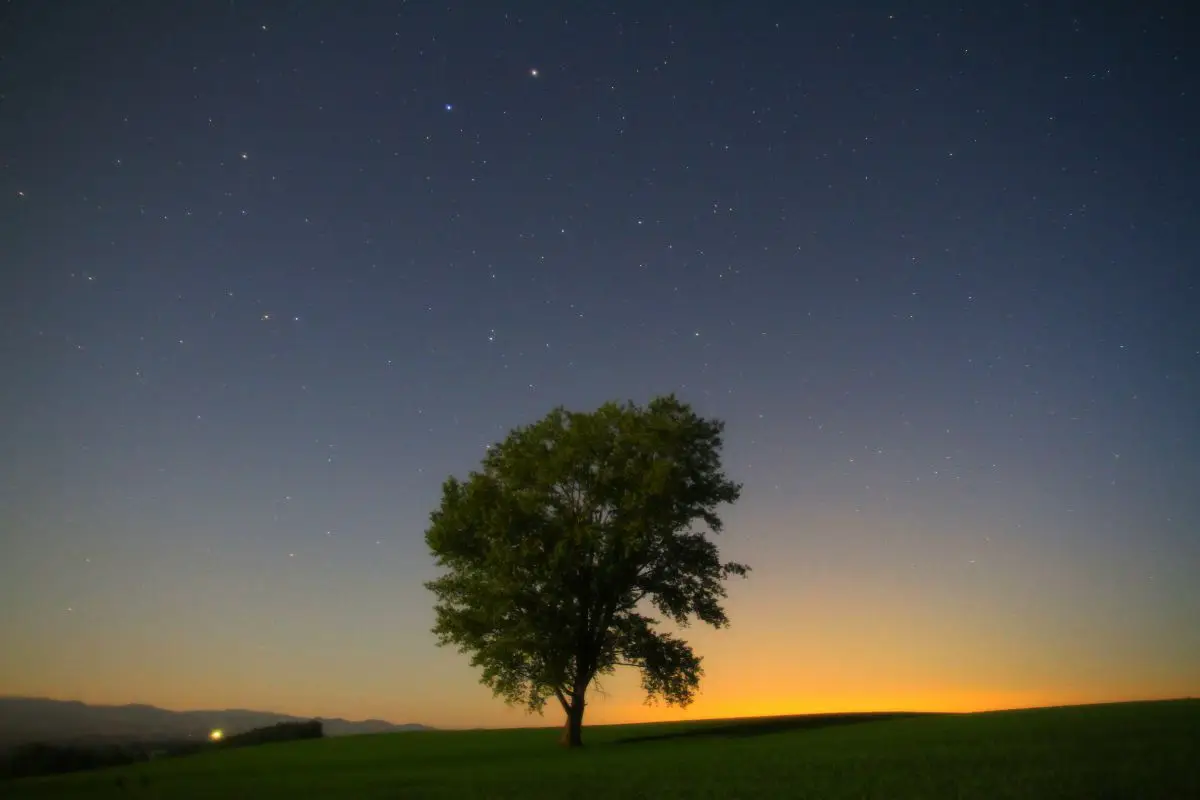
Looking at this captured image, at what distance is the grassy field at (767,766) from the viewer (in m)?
17.7

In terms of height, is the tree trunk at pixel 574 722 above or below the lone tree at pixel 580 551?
below

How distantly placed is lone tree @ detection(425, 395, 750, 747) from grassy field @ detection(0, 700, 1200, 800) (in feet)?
13.1

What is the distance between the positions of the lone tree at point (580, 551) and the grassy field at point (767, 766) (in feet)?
13.1

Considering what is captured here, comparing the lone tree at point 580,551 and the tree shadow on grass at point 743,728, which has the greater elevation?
the lone tree at point 580,551

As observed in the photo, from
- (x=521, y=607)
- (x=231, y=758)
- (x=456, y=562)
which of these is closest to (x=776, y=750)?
(x=521, y=607)

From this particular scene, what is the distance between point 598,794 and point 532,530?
19.8 m

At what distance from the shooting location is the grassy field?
695 inches

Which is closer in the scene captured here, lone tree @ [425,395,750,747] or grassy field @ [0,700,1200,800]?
grassy field @ [0,700,1200,800]

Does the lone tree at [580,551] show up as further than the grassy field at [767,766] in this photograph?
Yes

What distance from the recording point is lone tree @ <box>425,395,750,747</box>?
37281mm

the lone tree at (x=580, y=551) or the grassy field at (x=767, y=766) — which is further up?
the lone tree at (x=580, y=551)

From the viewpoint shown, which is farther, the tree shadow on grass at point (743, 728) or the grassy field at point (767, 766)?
the tree shadow on grass at point (743, 728)

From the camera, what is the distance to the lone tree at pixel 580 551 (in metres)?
37.3

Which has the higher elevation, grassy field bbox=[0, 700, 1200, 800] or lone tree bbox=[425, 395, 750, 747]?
lone tree bbox=[425, 395, 750, 747]
